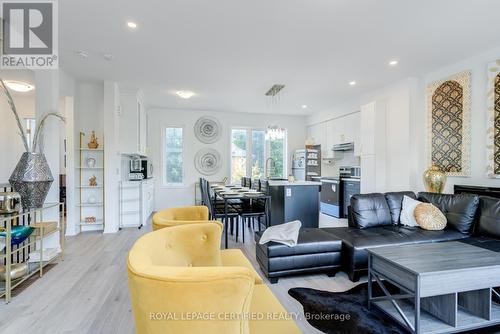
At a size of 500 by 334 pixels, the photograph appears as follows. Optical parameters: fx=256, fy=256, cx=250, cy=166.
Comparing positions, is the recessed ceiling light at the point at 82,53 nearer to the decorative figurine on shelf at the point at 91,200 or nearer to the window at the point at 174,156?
the decorative figurine on shelf at the point at 91,200

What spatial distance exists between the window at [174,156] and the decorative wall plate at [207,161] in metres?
0.45

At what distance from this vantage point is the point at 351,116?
235 inches

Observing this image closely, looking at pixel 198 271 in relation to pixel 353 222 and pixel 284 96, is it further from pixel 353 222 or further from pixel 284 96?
pixel 284 96

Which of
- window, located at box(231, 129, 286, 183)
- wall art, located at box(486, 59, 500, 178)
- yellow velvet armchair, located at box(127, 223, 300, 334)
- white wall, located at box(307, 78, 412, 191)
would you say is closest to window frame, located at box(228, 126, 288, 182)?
window, located at box(231, 129, 286, 183)

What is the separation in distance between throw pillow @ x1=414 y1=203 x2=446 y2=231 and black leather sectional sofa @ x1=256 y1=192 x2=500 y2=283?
0.08m

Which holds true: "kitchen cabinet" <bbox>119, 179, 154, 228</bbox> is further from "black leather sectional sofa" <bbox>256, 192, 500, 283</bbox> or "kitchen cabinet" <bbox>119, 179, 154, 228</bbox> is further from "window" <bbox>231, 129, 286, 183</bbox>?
"black leather sectional sofa" <bbox>256, 192, 500, 283</bbox>

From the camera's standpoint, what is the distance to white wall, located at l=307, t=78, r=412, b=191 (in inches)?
175

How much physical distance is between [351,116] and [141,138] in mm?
4725

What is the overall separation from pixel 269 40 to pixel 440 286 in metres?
2.90

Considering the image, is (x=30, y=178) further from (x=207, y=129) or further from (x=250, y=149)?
(x=250, y=149)

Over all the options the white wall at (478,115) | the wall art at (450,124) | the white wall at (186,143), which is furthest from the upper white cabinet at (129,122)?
the white wall at (478,115)

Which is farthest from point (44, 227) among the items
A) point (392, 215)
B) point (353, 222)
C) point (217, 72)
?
point (392, 215)

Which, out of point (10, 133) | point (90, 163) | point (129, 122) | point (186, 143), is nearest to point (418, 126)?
point (186, 143)

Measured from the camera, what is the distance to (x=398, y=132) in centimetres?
462
